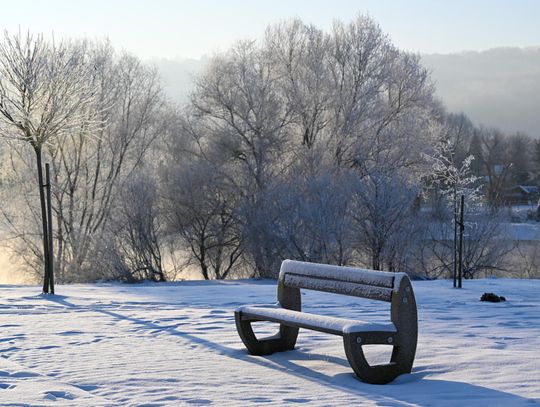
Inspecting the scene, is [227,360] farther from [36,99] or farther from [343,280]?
[36,99]

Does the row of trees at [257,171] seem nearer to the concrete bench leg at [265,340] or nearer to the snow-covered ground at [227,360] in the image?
the snow-covered ground at [227,360]

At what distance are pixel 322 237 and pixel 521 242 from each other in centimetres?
1494

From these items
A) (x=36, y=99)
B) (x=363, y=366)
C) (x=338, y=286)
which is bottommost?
A: (x=363, y=366)

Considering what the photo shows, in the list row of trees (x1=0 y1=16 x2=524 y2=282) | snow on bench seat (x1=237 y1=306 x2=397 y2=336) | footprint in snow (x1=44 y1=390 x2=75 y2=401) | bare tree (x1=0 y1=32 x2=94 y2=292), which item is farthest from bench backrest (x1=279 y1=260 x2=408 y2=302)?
row of trees (x1=0 y1=16 x2=524 y2=282)

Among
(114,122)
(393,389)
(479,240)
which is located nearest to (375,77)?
(479,240)

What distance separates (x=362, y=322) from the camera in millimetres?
5918

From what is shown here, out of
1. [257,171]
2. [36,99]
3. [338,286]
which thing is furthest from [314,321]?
[257,171]

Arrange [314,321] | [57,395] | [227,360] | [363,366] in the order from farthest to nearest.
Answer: [227,360]
[314,321]
[363,366]
[57,395]

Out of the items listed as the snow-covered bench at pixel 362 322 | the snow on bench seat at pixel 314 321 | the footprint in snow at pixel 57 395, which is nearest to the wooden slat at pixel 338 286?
the snow-covered bench at pixel 362 322

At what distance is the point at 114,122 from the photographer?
4031cm

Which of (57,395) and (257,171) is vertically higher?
(257,171)

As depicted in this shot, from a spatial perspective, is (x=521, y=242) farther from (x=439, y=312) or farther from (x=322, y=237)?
(x=439, y=312)

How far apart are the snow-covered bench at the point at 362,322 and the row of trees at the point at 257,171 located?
80.6 feet

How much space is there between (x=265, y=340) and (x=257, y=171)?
29616 millimetres
